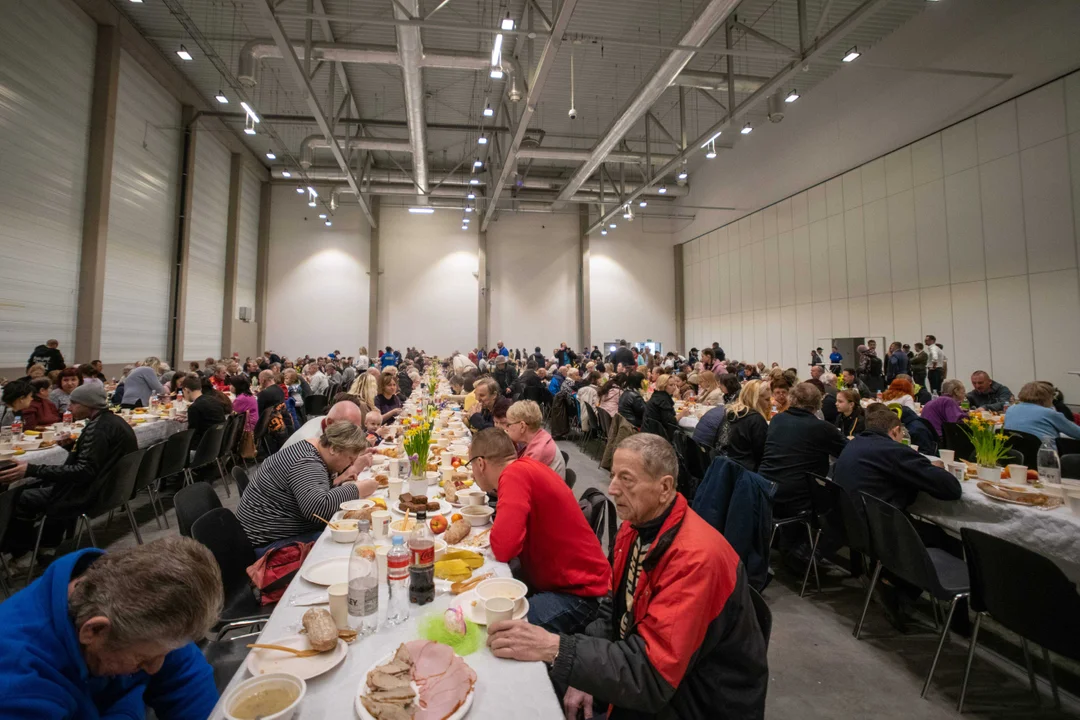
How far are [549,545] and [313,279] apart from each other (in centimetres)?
1814

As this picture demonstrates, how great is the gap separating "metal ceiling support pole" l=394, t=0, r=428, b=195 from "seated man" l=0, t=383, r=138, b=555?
5.63 metres

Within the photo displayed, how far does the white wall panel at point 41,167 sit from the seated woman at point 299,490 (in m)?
8.61

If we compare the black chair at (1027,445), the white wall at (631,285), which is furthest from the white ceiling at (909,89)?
the black chair at (1027,445)

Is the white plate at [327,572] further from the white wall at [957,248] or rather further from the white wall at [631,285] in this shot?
the white wall at [631,285]

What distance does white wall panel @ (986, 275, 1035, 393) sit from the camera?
8914 millimetres

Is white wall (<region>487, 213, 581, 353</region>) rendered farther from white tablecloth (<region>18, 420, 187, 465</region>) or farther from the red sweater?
the red sweater

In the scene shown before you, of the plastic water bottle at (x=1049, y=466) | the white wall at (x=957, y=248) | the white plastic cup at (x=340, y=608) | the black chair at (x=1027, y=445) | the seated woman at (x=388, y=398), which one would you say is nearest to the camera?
the white plastic cup at (x=340, y=608)

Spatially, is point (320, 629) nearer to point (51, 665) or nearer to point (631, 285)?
point (51, 665)

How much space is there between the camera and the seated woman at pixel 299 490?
2.37 m

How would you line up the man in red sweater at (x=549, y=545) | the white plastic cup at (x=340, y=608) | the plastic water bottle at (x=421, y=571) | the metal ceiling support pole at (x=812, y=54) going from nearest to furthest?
1. the white plastic cup at (x=340, y=608)
2. the plastic water bottle at (x=421, y=571)
3. the man in red sweater at (x=549, y=545)
4. the metal ceiling support pole at (x=812, y=54)

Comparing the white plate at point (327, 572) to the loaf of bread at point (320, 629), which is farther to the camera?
the white plate at point (327, 572)

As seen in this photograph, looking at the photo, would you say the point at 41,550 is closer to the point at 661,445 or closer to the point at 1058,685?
the point at 661,445

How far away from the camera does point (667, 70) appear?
7973 mm

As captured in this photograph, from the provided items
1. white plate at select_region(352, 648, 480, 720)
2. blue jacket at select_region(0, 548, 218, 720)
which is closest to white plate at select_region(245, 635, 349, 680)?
white plate at select_region(352, 648, 480, 720)
